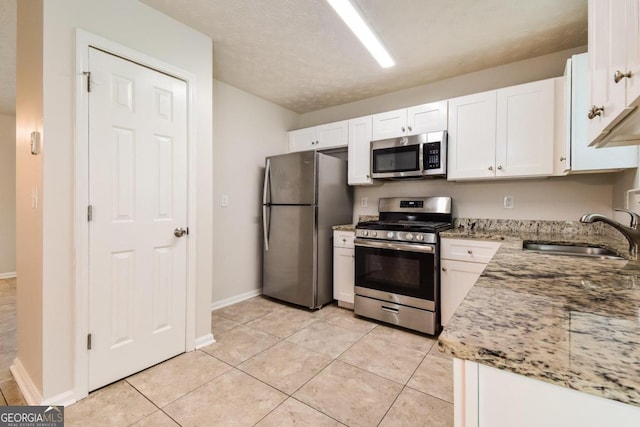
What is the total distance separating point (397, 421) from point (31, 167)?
8.25 ft

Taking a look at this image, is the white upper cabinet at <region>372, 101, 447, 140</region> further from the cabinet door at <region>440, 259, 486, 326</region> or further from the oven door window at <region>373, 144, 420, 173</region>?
the cabinet door at <region>440, 259, 486, 326</region>

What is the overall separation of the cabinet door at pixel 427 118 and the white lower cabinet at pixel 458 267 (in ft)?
3.63

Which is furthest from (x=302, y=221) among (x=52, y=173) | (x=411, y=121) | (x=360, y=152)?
(x=52, y=173)

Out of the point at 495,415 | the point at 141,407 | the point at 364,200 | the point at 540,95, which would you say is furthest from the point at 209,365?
the point at 540,95

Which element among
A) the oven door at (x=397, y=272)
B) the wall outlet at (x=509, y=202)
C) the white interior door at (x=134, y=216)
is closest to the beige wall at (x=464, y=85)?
the wall outlet at (x=509, y=202)

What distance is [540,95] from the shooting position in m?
2.27

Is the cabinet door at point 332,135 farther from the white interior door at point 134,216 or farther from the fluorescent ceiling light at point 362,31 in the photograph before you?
the white interior door at point 134,216

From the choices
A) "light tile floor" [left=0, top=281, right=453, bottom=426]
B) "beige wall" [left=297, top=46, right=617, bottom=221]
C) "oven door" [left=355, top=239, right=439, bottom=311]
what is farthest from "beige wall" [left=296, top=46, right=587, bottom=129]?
"light tile floor" [left=0, top=281, right=453, bottom=426]

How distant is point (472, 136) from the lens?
8.41 feet

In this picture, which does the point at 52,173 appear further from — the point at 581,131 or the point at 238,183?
the point at 581,131

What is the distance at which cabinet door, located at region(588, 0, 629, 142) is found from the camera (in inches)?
30.1

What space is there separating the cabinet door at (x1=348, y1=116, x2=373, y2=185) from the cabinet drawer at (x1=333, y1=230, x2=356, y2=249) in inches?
23.7

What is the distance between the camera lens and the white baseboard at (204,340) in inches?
87.4

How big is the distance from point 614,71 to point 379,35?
1782 millimetres
